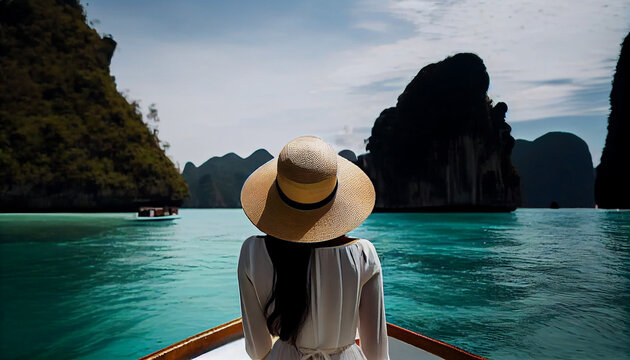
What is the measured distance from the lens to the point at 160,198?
5184cm

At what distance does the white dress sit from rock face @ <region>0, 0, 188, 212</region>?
171ft

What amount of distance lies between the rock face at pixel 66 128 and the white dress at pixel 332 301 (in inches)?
2057

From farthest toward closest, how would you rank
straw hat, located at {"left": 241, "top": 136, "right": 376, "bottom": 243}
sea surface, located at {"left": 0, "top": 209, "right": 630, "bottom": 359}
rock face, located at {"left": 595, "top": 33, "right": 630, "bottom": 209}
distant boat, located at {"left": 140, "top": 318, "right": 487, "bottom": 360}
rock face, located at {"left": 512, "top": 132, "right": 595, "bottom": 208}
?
rock face, located at {"left": 512, "top": 132, "right": 595, "bottom": 208}, rock face, located at {"left": 595, "top": 33, "right": 630, "bottom": 209}, sea surface, located at {"left": 0, "top": 209, "right": 630, "bottom": 359}, distant boat, located at {"left": 140, "top": 318, "right": 487, "bottom": 360}, straw hat, located at {"left": 241, "top": 136, "right": 376, "bottom": 243}

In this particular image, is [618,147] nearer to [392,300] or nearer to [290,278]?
[392,300]

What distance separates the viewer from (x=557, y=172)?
11706 centimetres

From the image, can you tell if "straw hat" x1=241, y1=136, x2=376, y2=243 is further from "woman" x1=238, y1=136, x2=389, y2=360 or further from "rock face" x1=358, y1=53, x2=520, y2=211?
"rock face" x1=358, y1=53, x2=520, y2=211

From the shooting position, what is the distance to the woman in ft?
3.89

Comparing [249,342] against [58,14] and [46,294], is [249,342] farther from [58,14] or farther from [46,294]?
[58,14]

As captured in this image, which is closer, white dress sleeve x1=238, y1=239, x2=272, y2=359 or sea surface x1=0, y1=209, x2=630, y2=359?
white dress sleeve x1=238, y1=239, x2=272, y2=359

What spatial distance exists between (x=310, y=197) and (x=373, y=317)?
46 cm

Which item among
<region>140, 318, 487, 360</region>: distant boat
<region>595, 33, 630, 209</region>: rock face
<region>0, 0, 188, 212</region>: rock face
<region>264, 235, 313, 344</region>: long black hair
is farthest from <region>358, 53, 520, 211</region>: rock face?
<region>264, 235, 313, 344</region>: long black hair

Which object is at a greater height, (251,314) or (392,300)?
(251,314)

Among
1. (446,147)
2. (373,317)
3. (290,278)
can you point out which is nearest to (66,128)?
(446,147)

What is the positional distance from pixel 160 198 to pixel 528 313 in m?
51.4
